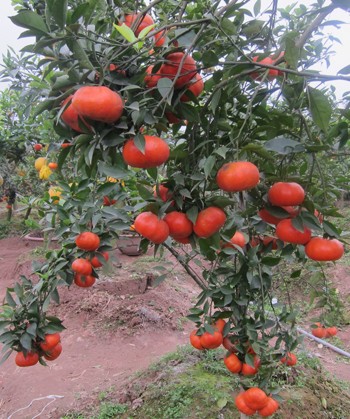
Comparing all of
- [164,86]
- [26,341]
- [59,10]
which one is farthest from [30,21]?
[26,341]

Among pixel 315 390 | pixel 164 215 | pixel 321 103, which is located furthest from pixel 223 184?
pixel 315 390

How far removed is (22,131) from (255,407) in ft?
15.3

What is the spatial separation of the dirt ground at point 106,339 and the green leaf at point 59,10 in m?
1.40

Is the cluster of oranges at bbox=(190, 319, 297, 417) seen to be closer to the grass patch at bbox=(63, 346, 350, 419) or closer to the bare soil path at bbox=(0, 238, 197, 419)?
the grass patch at bbox=(63, 346, 350, 419)

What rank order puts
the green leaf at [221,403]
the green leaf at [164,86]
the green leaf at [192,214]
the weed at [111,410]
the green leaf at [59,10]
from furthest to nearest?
the weed at [111,410] → the green leaf at [221,403] → the green leaf at [192,214] → the green leaf at [164,86] → the green leaf at [59,10]

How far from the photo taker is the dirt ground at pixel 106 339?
8.58 feet

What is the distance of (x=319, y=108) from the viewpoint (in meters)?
0.83

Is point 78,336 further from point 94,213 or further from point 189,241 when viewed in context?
point 189,241

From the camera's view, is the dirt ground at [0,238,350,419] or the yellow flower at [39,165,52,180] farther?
the yellow flower at [39,165,52,180]

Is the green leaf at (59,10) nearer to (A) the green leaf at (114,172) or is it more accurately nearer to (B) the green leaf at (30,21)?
(B) the green leaf at (30,21)

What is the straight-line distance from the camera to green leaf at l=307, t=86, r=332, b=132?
820mm

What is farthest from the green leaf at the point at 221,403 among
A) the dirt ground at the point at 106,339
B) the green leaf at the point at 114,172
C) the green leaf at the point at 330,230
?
the green leaf at the point at 114,172

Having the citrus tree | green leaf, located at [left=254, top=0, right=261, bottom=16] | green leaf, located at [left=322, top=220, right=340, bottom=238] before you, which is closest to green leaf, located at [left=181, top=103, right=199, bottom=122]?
the citrus tree

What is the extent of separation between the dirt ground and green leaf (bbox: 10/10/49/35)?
1384mm
